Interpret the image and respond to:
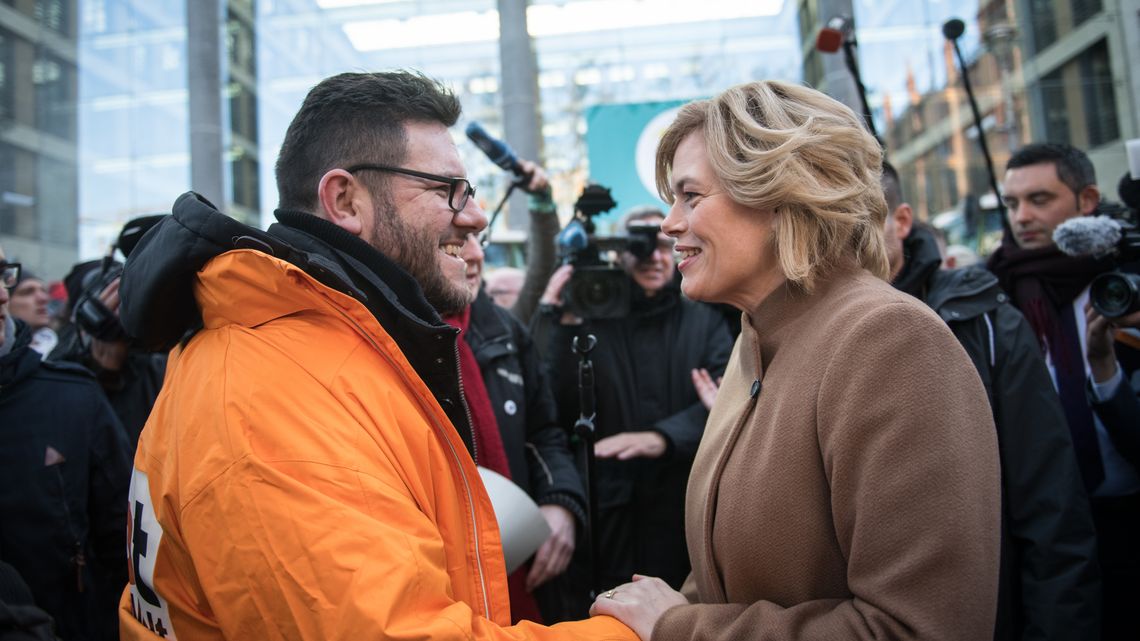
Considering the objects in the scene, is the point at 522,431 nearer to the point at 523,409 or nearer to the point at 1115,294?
the point at 523,409

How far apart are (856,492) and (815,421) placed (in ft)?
0.49

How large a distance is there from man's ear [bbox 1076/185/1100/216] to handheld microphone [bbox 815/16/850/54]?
1163 millimetres

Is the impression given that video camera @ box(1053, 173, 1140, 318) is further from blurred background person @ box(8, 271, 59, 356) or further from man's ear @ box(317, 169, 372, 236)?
blurred background person @ box(8, 271, 59, 356)

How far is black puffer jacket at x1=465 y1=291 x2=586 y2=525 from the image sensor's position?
275cm

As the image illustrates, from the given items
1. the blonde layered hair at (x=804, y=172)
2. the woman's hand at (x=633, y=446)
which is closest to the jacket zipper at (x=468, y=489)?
the blonde layered hair at (x=804, y=172)

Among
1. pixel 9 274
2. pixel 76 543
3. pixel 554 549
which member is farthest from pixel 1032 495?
pixel 9 274

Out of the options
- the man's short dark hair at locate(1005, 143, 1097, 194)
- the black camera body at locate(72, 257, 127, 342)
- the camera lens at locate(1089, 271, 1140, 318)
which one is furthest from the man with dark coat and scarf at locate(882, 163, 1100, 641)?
the black camera body at locate(72, 257, 127, 342)

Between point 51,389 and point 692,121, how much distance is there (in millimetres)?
2181

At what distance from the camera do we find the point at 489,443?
2508mm

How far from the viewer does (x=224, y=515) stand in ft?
3.70

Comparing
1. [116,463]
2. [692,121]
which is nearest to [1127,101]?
[692,121]

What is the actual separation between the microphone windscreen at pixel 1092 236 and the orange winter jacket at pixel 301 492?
213 cm

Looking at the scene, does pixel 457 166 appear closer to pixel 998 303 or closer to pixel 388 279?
pixel 388 279

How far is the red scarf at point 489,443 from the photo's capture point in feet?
8.21
